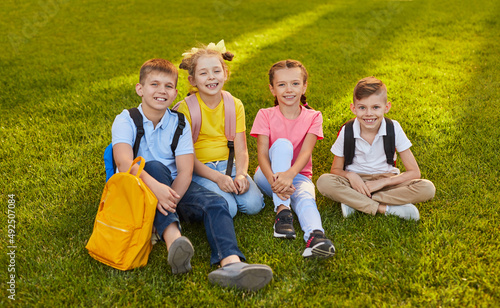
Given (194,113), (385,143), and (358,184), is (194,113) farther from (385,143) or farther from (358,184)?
(385,143)

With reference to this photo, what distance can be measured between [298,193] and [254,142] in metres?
1.49

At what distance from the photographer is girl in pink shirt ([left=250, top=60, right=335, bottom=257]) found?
3.19 m

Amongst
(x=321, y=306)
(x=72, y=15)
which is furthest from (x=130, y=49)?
(x=321, y=306)

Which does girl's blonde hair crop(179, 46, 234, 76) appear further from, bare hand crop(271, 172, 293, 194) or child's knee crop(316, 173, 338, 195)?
child's knee crop(316, 173, 338, 195)

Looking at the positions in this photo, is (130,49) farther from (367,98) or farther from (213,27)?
(367,98)

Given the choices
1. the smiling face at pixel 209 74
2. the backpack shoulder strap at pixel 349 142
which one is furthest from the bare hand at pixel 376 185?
the smiling face at pixel 209 74

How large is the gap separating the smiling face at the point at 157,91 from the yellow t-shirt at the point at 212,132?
0.37m

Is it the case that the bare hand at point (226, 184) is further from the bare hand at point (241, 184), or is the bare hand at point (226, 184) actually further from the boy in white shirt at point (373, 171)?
the boy in white shirt at point (373, 171)

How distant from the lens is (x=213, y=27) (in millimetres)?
9555

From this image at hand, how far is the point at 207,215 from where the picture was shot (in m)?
2.93

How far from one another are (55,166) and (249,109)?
7.95 ft

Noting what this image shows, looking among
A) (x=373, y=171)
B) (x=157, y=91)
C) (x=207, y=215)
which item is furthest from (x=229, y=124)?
(x=373, y=171)

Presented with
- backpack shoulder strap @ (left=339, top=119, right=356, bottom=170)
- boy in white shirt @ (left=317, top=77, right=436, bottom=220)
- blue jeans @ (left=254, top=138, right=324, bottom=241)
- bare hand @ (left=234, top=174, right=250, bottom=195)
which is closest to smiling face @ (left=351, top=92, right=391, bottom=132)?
boy in white shirt @ (left=317, top=77, right=436, bottom=220)

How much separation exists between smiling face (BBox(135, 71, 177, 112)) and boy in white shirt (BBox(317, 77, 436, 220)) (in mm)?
1401
